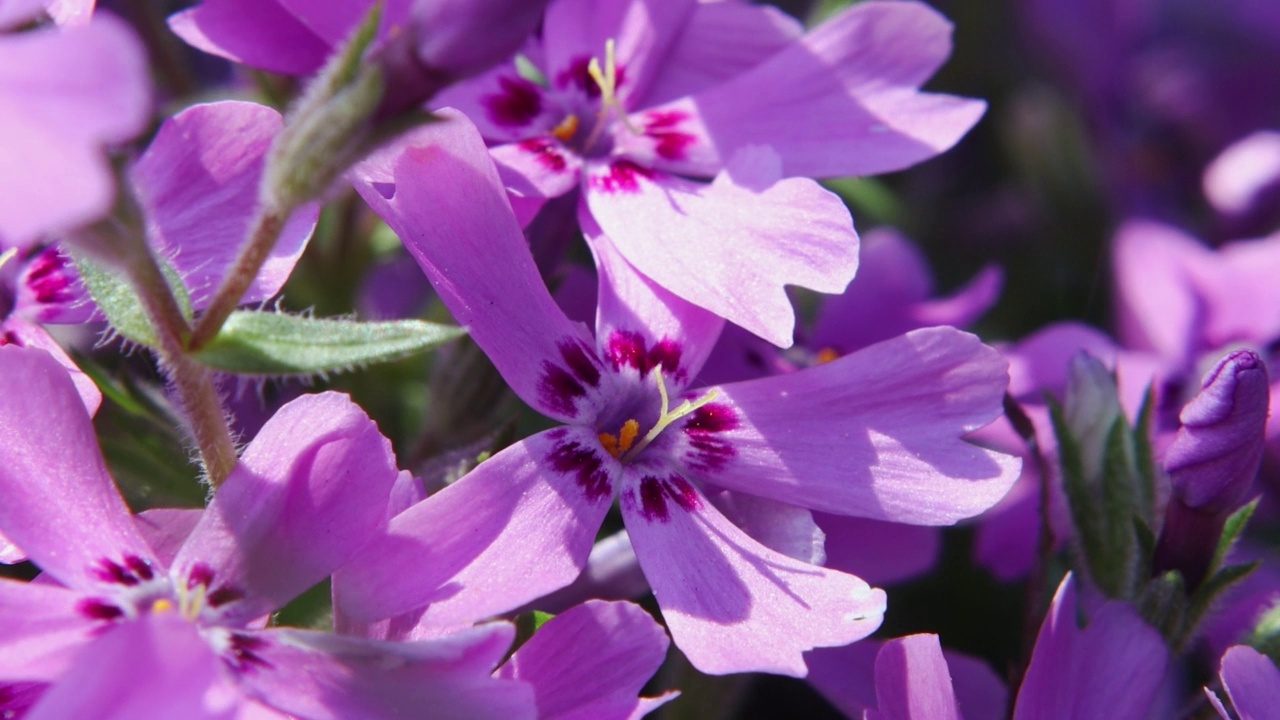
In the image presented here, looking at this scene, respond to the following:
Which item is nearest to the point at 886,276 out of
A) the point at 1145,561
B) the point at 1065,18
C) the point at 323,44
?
the point at 1145,561

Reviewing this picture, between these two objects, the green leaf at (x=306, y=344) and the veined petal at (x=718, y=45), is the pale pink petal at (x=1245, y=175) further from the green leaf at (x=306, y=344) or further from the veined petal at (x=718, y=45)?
the green leaf at (x=306, y=344)

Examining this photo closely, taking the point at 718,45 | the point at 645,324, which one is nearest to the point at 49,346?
the point at 645,324

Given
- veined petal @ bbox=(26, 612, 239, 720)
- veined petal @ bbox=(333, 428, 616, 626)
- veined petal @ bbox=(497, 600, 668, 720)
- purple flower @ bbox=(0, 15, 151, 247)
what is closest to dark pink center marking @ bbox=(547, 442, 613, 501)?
veined petal @ bbox=(333, 428, 616, 626)

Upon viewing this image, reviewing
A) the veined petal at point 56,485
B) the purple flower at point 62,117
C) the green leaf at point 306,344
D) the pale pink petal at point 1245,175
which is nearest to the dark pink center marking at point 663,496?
the green leaf at point 306,344

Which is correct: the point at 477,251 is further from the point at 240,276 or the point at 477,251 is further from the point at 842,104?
the point at 842,104

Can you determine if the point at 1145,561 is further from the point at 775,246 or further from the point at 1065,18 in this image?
the point at 1065,18

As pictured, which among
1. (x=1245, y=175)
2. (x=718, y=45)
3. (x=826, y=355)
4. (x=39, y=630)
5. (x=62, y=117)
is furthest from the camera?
(x=1245, y=175)
